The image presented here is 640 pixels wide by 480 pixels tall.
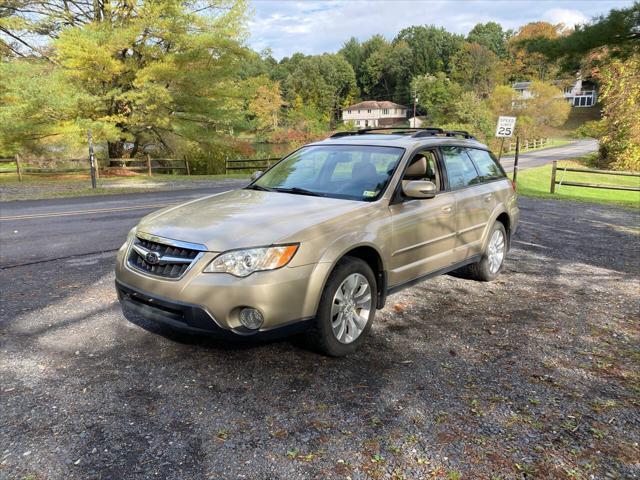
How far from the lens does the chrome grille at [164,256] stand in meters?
3.22

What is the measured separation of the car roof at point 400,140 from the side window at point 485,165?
10cm

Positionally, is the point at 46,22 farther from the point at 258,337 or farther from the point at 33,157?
the point at 258,337

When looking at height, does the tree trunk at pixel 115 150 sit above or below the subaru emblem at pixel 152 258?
above

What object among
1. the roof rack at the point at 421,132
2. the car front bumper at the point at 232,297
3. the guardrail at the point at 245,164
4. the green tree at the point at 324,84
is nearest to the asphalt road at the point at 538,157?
the guardrail at the point at 245,164

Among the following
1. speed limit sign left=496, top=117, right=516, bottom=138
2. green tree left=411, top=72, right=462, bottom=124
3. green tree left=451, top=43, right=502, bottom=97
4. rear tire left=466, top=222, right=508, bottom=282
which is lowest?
rear tire left=466, top=222, right=508, bottom=282

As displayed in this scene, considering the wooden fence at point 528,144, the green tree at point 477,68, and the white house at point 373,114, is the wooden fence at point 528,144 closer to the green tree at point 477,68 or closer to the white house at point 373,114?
the green tree at point 477,68

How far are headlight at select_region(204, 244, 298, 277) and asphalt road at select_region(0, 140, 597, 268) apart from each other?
4630 mm

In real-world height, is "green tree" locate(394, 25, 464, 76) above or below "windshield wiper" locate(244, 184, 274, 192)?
above

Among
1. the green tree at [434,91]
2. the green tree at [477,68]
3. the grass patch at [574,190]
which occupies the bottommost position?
the grass patch at [574,190]

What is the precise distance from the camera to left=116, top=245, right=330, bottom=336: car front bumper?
3.07 metres

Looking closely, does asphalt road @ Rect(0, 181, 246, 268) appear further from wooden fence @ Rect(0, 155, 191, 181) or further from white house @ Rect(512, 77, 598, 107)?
white house @ Rect(512, 77, 598, 107)

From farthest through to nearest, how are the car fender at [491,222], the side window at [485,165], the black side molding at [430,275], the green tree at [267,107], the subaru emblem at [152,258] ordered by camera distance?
the green tree at [267,107] < the side window at [485,165] < the car fender at [491,222] < the black side molding at [430,275] < the subaru emblem at [152,258]

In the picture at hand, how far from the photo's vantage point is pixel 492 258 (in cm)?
580

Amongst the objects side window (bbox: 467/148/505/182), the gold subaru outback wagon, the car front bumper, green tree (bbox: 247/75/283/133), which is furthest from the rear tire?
green tree (bbox: 247/75/283/133)
